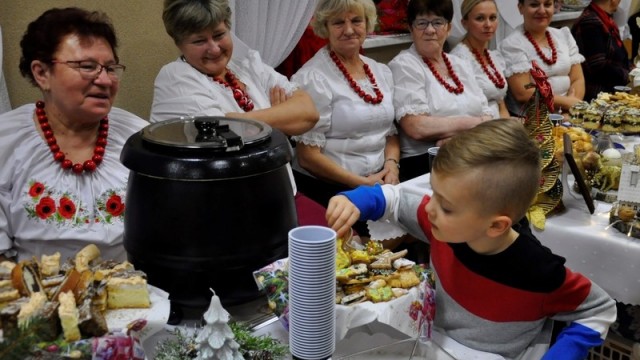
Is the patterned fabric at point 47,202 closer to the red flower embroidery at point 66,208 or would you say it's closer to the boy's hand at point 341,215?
the red flower embroidery at point 66,208

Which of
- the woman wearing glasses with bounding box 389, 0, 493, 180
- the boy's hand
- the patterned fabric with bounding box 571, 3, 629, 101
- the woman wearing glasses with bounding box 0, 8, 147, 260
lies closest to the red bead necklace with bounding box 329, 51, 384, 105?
the woman wearing glasses with bounding box 389, 0, 493, 180

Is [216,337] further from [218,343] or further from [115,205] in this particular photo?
[115,205]

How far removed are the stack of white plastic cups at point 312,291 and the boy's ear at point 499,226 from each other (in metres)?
0.39

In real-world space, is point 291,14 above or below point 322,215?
above

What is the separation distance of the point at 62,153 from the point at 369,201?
692 millimetres

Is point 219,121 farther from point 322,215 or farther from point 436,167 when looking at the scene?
point 322,215

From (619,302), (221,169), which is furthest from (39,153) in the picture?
(619,302)

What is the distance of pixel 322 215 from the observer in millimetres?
2014

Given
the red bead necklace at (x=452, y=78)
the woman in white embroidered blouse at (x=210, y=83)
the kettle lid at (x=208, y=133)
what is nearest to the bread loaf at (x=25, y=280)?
the kettle lid at (x=208, y=133)

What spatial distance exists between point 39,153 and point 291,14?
1559mm

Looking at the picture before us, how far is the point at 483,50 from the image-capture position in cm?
336

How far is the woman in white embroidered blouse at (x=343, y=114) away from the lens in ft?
8.45

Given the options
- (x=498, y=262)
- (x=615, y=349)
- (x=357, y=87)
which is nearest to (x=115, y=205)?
(x=498, y=262)

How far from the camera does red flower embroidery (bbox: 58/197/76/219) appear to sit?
58.1 inches
